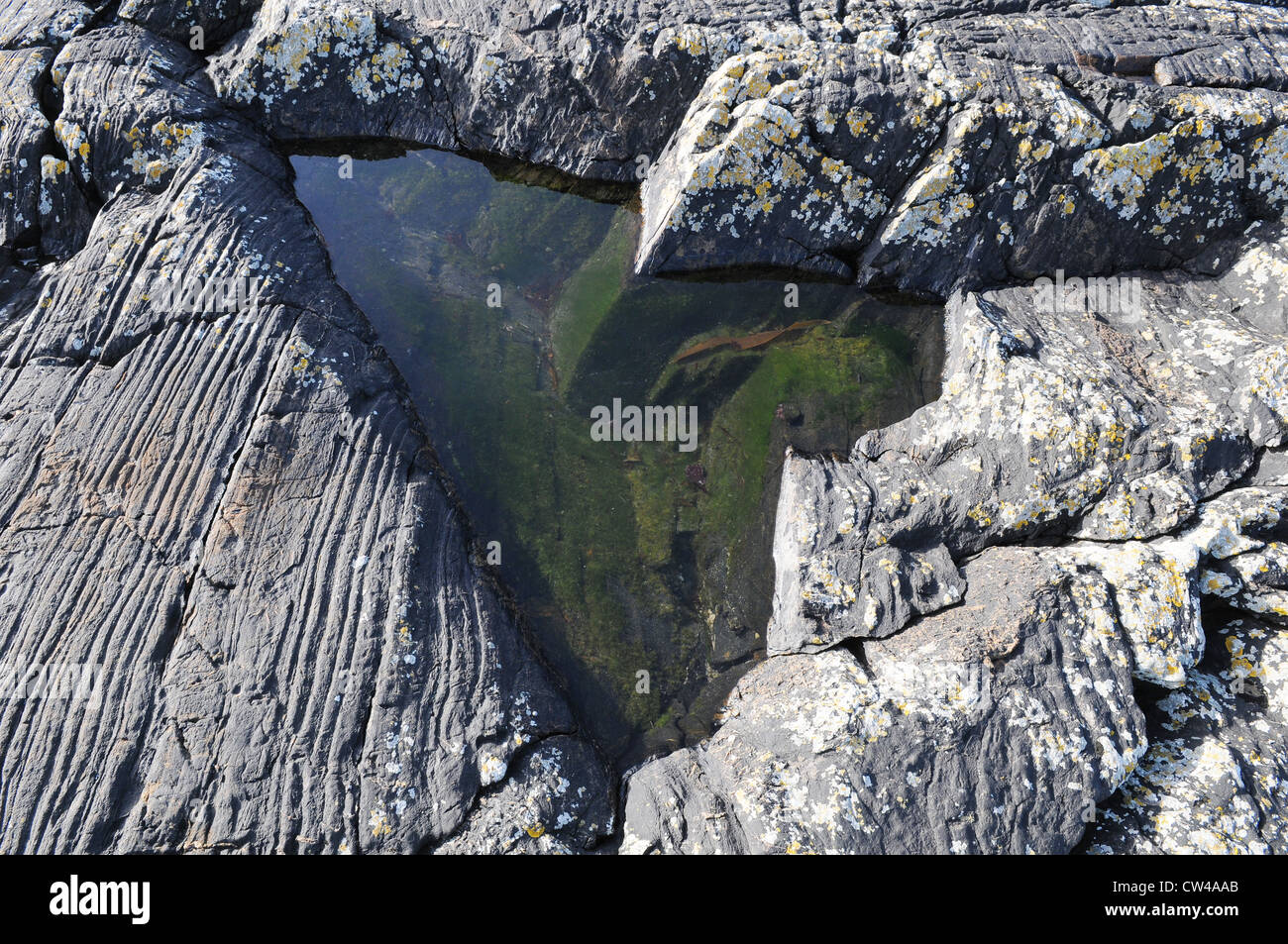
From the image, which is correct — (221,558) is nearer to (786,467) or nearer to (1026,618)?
(786,467)

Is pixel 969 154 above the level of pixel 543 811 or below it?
above

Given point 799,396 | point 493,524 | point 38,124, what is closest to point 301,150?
point 38,124

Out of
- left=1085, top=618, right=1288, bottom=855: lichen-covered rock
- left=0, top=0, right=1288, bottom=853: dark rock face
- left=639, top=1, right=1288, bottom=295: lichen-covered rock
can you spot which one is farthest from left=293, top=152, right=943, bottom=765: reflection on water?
left=1085, top=618, right=1288, bottom=855: lichen-covered rock

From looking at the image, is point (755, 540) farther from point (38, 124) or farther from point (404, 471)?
point (38, 124)

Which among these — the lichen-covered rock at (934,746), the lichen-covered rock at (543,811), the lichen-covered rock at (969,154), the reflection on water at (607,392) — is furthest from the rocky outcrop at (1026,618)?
the lichen-covered rock at (969,154)

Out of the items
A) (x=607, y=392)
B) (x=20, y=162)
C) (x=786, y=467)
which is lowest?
(x=786, y=467)

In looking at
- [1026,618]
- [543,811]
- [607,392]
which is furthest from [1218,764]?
[607,392]

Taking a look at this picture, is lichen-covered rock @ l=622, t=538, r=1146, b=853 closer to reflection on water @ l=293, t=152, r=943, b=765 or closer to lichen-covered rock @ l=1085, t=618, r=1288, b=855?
lichen-covered rock @ l=1085, t=618, r=1288, b=855
